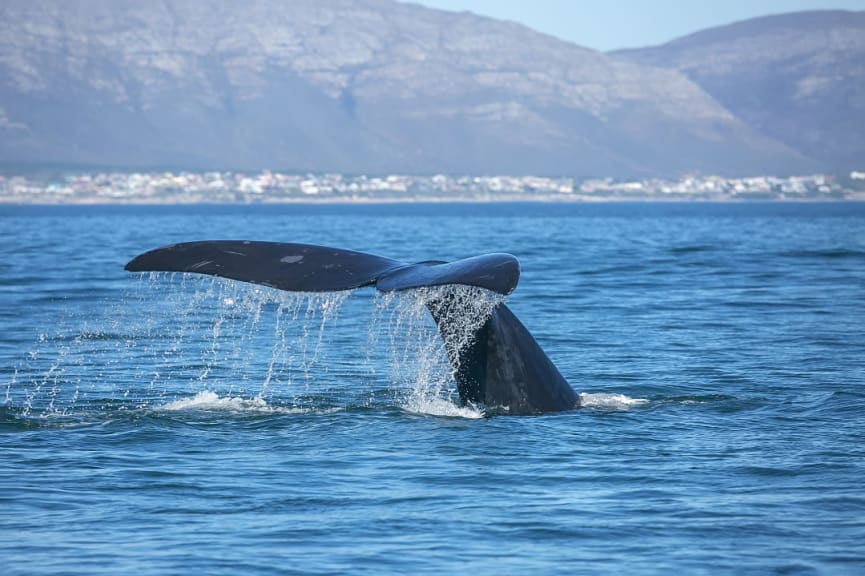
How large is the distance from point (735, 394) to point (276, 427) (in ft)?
12.9

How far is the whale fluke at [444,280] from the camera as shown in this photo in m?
7.09

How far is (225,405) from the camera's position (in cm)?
1021

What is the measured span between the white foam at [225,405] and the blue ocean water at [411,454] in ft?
0.15

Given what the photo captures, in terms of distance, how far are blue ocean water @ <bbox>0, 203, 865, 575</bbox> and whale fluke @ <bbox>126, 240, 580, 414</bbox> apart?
0.20 m

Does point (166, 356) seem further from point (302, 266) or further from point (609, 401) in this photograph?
point (302, 266)

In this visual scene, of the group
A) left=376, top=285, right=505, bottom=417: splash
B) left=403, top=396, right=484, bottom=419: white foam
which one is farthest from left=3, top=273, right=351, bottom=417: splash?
left=403, top=396, right=484, bottom=419: white foam

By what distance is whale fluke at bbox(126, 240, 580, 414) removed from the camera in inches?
279

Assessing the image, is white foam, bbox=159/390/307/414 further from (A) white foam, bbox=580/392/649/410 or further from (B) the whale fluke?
(A) white foam, bbox=580/392/649/410

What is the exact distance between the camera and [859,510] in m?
7.03

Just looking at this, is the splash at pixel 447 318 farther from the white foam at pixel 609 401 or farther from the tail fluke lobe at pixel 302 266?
the white foam at pixel 609 401

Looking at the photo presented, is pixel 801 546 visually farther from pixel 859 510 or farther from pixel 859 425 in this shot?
pixel 859 425

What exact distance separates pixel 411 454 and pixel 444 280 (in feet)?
6.07

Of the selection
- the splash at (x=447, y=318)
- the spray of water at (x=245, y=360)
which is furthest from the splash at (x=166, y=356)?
the splash at (x=447, y=318)

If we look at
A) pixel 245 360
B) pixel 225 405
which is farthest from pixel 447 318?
pixel 245 360
